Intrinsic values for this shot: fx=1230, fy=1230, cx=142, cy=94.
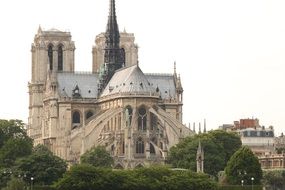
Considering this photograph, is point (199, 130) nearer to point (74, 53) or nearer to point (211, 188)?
point (74, 53)

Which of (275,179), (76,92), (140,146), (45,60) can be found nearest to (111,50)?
(76,92)

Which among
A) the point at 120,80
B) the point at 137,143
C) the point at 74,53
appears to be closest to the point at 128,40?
the point at 74,53

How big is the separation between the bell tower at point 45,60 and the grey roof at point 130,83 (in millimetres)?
15681

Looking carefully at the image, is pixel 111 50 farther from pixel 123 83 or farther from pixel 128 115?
pixel 128 115

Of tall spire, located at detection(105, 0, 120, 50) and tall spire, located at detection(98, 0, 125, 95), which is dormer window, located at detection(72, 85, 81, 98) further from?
tall spire, located at detection(105, 0, 120, 50)

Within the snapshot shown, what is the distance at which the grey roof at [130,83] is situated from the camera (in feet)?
538

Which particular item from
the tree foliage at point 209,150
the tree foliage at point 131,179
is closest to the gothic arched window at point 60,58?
the tree foliage at point 209,150

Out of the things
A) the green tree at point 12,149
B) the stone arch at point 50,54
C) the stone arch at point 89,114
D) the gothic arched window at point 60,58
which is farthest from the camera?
the gothic arched window at point 60,58

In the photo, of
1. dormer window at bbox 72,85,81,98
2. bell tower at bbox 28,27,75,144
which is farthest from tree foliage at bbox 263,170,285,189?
bell tower at bbox 28,27,75,144

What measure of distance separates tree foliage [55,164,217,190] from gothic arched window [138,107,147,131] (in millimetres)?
46109

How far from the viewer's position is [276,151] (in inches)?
6747

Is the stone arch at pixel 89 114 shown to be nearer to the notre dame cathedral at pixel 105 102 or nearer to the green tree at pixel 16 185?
the notre dame cathedral at pixel 105 102

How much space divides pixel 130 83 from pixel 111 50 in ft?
47.3

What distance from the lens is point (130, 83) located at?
539ft
